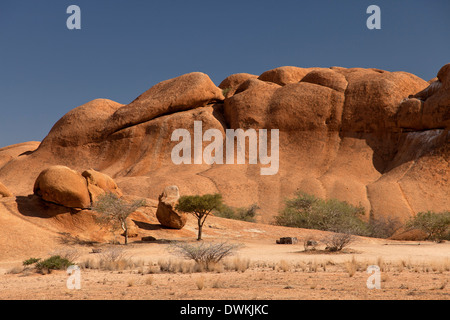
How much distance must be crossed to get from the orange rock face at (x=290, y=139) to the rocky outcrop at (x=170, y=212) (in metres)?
17.8

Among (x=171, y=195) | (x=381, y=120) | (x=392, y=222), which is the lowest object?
(x=392, y=222)

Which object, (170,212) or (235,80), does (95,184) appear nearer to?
(170,212)

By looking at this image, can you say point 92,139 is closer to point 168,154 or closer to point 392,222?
point 168,154

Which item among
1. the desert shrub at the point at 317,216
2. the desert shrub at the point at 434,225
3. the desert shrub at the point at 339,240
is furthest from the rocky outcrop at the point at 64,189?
the desert shrub at the point at 434,225

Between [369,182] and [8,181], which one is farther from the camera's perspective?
[8,181]

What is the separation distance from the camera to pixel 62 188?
78.4ft

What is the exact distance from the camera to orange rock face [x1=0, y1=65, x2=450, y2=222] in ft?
157

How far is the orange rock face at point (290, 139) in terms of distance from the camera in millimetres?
47844

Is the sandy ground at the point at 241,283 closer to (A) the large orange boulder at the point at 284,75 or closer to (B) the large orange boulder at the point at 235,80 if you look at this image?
(A) the large orange boulder at the point at 284,75

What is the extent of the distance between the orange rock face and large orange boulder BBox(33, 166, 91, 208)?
20.1 m

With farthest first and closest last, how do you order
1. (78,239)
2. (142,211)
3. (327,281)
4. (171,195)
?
(142,211), (171,195), (78,239), (327,281)

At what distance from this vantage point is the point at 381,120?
56.0m
